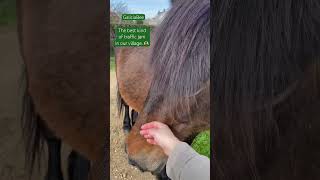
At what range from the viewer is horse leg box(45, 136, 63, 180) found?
374 cm

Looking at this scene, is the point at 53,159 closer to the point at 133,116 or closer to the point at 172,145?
the point at 133,116

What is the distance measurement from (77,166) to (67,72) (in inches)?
24.8

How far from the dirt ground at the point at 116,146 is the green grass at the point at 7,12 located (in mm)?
731

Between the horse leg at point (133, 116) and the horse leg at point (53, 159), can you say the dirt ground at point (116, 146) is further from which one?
the horse leg at point (53, 159)

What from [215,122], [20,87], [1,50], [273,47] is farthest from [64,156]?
[273,47]

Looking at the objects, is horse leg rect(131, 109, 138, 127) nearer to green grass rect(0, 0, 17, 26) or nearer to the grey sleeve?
the grey sleeve

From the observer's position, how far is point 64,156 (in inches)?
147

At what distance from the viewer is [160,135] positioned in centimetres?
402

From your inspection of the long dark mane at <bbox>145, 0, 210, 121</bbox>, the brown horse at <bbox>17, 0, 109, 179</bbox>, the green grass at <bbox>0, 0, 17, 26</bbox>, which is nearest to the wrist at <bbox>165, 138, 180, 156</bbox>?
the long dark mane at <bbox>145, 0, 210, 121</bbox>

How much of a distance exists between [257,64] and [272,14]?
0.38 metres

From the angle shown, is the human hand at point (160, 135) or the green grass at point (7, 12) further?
the human hand at point (160, 135)

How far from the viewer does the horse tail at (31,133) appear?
12.1 feet

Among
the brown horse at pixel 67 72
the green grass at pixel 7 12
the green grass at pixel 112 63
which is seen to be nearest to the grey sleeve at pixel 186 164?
the brown horse at pixel 67 72

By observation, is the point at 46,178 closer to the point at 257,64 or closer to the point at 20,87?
the point at 20,87
